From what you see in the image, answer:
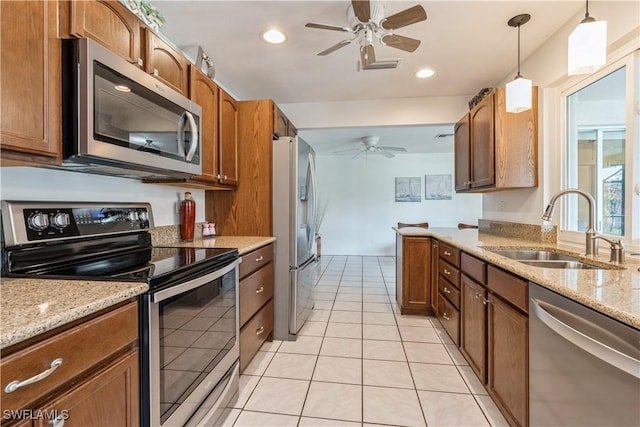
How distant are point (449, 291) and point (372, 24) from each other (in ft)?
6.81

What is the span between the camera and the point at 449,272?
8.05ft

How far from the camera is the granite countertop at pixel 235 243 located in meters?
2.02

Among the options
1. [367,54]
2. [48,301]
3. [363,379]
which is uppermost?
[367,54]

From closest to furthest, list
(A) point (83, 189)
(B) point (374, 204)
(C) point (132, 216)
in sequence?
(A) point (83, 189)
(C) point (132, 216)
(B) point (374, 204)

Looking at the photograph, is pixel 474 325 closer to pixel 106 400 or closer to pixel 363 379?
pixel 363 379

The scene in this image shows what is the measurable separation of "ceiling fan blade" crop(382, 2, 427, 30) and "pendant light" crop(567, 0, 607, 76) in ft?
2.43

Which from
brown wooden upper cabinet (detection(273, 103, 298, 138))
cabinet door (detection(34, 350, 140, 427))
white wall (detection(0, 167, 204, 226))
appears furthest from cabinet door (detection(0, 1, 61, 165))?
brown wooden upper cabinet (detection(273, 103, 298, 138))

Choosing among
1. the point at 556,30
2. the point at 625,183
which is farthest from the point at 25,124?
the point at 556,30

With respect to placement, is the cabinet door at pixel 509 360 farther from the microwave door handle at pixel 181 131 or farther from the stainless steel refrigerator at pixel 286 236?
the microwave door handle at pixel 181 131

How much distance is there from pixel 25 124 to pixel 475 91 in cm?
367

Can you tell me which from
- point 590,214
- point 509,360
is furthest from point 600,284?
point 590,214

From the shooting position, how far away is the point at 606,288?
105 centimetres

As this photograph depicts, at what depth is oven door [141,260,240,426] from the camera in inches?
41.4

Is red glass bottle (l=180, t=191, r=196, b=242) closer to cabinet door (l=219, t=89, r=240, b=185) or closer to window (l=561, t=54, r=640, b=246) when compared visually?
cabinet door (l=219, t=89, r=240, b=185)
